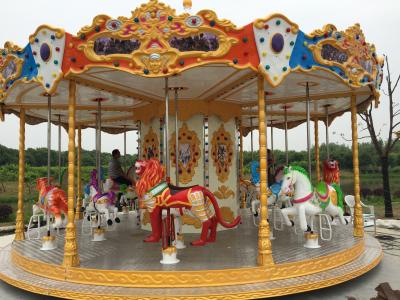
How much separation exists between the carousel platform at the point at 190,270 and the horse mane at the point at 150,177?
41.4 inches

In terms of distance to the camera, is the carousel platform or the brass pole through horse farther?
the brass pole through horse

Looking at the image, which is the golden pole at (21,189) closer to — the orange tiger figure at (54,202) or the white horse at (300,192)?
the orange tiger figure at (54,202)

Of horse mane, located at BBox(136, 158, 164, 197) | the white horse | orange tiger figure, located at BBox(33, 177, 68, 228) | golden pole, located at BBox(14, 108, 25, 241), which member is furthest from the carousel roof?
orange tiger figure, located at BBox(33, 177, 68, 228)

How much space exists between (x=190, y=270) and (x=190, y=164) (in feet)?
10.8

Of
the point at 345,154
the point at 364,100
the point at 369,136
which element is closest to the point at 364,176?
the point at 345,154

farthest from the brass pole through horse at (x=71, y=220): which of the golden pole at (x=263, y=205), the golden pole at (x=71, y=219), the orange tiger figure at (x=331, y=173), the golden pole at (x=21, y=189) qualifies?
the orange tiger figure at (x=331, y=173)

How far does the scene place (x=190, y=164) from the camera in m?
7.86

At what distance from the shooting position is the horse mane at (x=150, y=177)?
5.60 meters

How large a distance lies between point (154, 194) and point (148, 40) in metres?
2.20

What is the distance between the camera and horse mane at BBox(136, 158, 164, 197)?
5.60m

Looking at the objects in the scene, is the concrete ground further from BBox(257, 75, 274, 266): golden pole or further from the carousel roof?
the carousel roof

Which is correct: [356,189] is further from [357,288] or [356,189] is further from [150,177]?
[150,177]

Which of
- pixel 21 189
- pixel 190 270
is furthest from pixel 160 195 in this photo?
pixel 21 189

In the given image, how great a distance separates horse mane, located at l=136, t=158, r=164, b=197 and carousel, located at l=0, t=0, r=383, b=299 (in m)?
0.02
